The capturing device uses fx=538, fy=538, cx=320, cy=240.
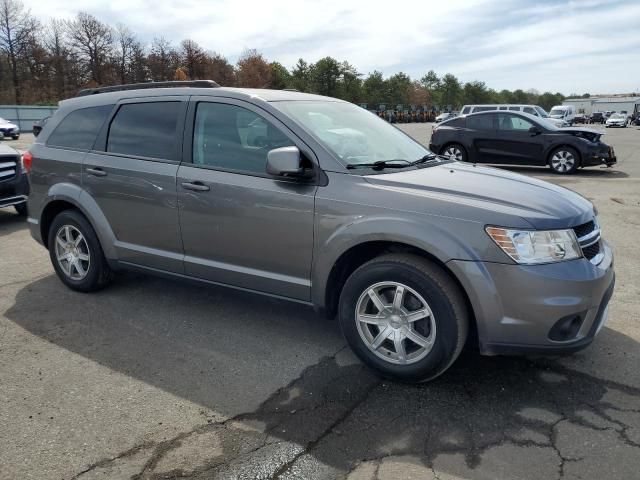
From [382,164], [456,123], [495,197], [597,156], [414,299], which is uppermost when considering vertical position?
[382,164]

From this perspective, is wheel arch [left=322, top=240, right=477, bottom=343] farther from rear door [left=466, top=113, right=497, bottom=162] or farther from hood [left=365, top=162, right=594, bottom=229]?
rear door [left=466, top=113, right=497, bottom=162]

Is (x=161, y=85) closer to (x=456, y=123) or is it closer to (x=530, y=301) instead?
(x=530, y=301)

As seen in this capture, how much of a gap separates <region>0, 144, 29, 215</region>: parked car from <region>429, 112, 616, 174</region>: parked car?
933 cm

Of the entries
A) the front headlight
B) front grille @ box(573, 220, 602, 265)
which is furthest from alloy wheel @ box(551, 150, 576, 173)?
the front headlight

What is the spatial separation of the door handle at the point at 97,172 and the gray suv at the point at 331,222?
0.02m

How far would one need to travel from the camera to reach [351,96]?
91.8 m

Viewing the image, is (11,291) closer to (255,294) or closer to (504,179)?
(255,294)

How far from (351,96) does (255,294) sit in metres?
91.6

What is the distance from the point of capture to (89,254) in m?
4.79

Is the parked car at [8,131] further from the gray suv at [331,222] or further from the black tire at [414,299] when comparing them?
the black tire at [414,299]

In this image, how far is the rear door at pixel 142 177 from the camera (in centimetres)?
415

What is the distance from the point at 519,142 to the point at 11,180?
11.2 meters

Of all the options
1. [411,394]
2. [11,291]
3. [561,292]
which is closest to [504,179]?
[561,292]

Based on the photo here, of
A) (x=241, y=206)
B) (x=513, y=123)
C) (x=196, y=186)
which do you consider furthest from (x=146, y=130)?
(x=513, y=123)
